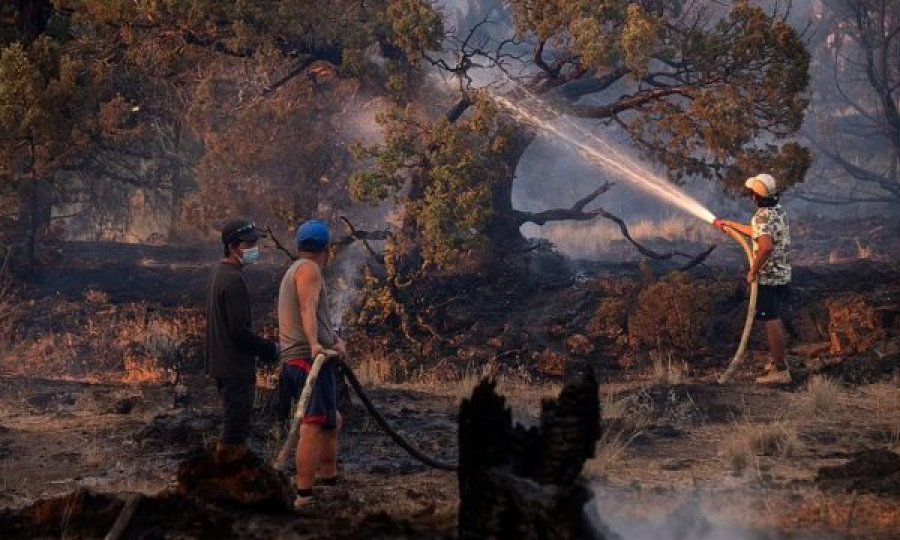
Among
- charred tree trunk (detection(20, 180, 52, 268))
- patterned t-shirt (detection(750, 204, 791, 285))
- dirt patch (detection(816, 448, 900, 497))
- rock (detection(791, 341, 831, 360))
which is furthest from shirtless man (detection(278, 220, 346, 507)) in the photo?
charred tree trunk (detection(20, 180, 52, 268))

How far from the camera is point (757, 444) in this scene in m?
7.50

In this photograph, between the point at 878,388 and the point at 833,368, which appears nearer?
the point at 878,388

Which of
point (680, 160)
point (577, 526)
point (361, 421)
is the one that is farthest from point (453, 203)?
point (577, 526)

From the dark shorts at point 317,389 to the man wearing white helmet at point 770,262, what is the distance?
543cm

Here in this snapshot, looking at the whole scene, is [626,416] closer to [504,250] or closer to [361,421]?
[361,421]

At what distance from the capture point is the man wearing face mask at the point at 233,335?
6270mm

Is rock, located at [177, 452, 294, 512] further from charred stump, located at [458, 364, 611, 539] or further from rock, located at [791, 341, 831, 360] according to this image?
rock, located at [791, 341, 831, 360]

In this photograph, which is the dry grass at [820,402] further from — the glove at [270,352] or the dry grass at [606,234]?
the dry grass at [606,234]

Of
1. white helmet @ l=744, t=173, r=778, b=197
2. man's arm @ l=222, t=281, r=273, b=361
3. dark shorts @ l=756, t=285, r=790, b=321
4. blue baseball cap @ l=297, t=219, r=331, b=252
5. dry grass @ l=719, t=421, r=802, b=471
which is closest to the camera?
blue baseball cap @ l=297, t=219, r=331, b=252

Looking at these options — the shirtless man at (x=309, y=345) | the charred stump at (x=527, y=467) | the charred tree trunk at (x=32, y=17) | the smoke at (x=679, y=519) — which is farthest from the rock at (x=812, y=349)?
the charred tree trunk at (x=32, y=17)

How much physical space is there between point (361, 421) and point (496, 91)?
240 inches

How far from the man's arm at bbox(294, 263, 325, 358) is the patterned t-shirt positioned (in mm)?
5562

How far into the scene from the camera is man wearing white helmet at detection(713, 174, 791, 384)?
1001cm

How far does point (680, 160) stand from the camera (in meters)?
13.3
